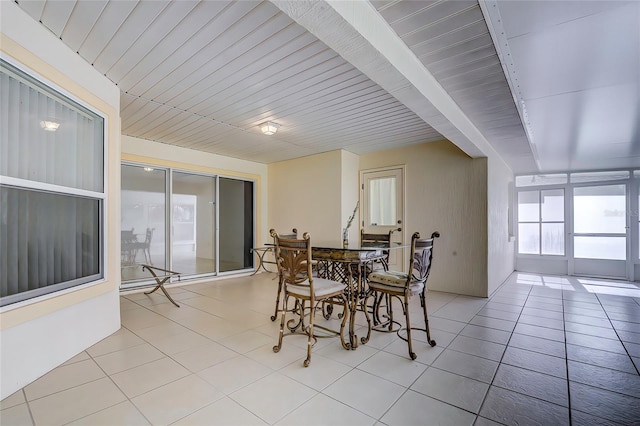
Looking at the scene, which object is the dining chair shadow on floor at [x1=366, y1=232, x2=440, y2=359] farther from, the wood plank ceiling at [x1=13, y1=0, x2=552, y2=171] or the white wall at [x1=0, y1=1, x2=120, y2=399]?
the white wall at [x1=0, y1=1, x2=120, y2=399]

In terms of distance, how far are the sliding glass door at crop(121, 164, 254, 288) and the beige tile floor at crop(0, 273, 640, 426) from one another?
1713 mm

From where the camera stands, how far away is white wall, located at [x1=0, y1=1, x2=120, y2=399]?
187 cm

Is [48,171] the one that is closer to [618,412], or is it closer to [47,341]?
[47,341]

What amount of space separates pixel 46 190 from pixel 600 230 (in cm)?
908

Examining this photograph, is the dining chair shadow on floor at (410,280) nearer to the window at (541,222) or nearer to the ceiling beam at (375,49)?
the ceiling beam at (375,49)

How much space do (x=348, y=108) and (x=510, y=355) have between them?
2.96 metres

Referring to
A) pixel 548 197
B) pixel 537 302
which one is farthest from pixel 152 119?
pixel 548 197

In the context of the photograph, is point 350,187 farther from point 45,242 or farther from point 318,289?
point 45,242

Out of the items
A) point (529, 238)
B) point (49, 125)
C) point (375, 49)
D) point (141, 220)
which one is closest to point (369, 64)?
point (375, 49)

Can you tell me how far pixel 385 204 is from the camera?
539cm

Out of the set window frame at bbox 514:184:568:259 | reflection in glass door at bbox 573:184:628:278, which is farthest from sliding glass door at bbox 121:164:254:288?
reflection in glass door at bbox 573:184:628:278

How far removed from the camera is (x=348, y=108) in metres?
3.47

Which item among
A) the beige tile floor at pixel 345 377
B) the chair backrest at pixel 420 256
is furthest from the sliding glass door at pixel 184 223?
the chair backrest at pixel 420 256

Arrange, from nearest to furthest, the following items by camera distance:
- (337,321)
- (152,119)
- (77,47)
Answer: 1. (77,47)
2. (337,321)
3. (152,119)
